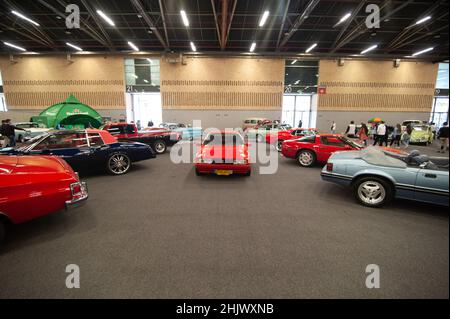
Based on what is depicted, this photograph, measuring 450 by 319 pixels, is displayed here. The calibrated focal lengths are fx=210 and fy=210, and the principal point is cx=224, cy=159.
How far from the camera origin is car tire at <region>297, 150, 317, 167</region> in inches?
290

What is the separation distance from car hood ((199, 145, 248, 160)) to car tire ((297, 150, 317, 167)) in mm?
2580

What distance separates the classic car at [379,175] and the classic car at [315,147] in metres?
2.50

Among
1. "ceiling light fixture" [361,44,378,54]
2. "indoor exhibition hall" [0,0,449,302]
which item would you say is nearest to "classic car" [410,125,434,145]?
"indoor exhibition hall" [0,0,449,302]

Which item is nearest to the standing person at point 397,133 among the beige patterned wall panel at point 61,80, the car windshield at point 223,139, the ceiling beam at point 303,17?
the ceiling beam at point 303,17

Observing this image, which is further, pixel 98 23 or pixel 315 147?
pixel 98 23

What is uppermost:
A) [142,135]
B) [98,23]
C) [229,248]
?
[98,23]

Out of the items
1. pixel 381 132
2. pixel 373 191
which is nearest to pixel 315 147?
pixel 373 191

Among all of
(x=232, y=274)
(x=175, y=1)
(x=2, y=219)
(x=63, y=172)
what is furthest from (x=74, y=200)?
(x=175, y=1)

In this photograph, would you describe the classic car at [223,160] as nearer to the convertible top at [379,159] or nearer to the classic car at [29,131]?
the convertible top at [379,159]

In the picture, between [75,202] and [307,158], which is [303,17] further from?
[75,202]

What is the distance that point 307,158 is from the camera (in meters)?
7.43

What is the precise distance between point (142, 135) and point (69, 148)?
13.3ft

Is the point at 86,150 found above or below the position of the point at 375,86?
below

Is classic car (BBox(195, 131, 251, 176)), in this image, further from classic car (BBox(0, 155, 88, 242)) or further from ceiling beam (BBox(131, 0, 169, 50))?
ceiling beam (BBox(131, 0, 169, 50))
